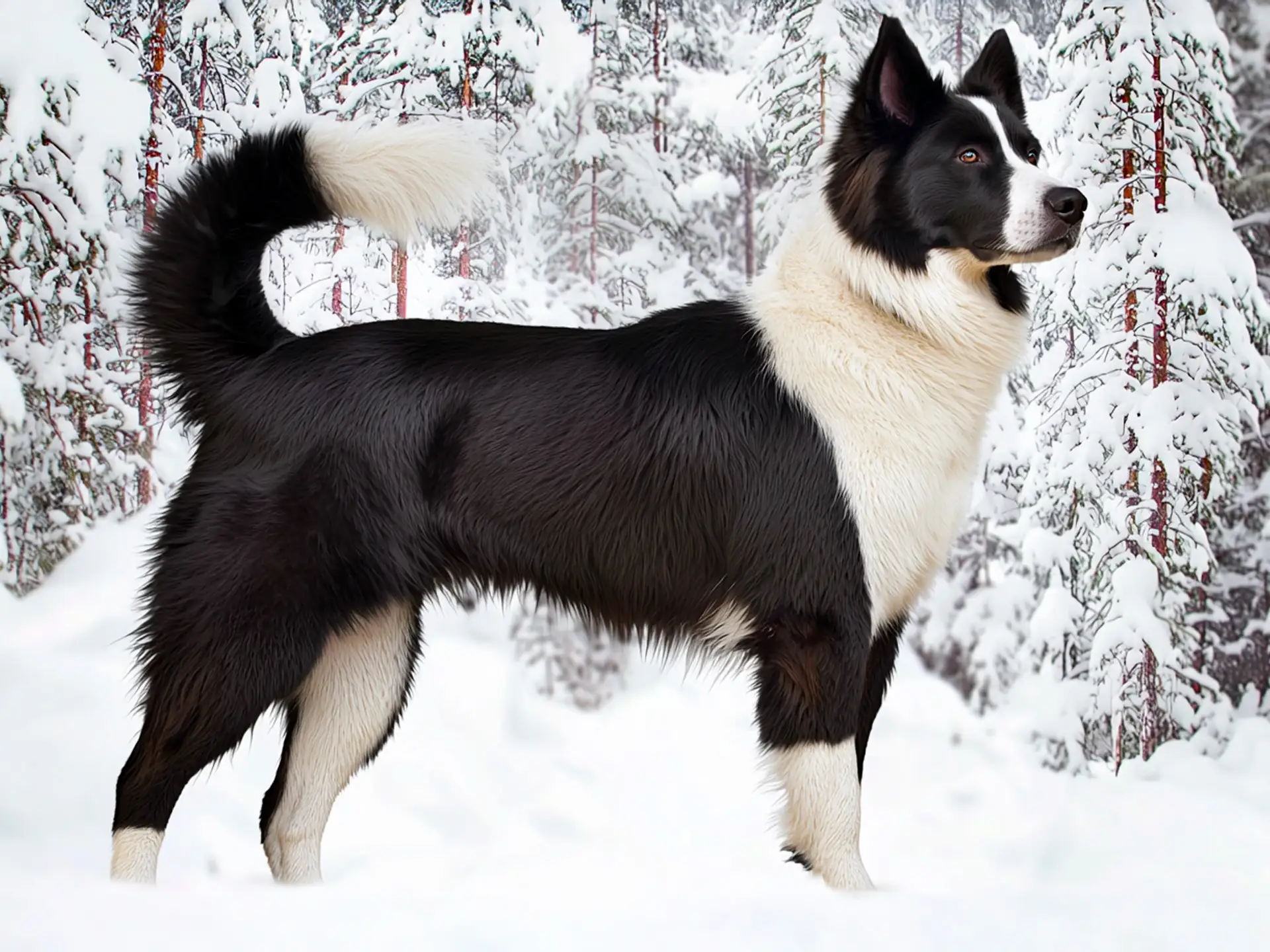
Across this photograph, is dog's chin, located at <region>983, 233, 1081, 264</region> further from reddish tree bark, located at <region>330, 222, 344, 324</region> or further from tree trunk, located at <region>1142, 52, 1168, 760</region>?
reddish tree bark, located at <region>330, 222, 344, 324</region>

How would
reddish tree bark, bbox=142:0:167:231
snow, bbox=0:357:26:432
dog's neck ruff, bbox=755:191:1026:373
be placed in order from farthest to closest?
1. reddish tree bark, bbox=142:0:167:231
2. snow, bbox=0:357:26:432
3. dog's neck ruff, bbox=755:191:1026:373

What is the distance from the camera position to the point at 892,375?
10.0 feet

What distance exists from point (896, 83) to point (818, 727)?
5.34 feet

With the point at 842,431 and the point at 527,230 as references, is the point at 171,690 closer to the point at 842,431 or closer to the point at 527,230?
the point at 842,431

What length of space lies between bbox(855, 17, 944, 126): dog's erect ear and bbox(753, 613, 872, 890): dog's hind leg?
130 centimetres

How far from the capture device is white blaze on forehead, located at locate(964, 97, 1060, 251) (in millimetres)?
2852

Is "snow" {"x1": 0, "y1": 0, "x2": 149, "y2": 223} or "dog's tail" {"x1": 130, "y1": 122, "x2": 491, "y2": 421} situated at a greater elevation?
"snow" {"x1": 0, "y1": 0, "x2": 149, "y2": 223}

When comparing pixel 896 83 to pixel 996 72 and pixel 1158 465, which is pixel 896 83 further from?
pixel 1158 465

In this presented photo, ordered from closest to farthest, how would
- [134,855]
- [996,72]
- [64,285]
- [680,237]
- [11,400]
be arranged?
1. [134,855]
2. [996,72]
3. [11,400]
4. [64,285]
5. [680,237]

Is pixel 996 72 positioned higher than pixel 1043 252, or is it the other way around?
pixel 996 72

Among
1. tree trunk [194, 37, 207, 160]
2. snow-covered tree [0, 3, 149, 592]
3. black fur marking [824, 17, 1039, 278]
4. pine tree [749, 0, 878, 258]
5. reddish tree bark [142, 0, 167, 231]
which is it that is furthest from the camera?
pine tree [749, 0, 878, 258]

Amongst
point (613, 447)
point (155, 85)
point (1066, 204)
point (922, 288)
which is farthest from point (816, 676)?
point (155, 85)

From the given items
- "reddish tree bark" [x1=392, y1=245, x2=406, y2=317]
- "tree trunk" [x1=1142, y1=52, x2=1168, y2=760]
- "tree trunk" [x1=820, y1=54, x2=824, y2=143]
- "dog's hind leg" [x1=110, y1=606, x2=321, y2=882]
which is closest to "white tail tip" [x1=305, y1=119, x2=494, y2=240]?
"dog's hind leg" [x1=110, y1=606, x2=321, y2=882]

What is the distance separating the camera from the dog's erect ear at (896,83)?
2.90 meters
